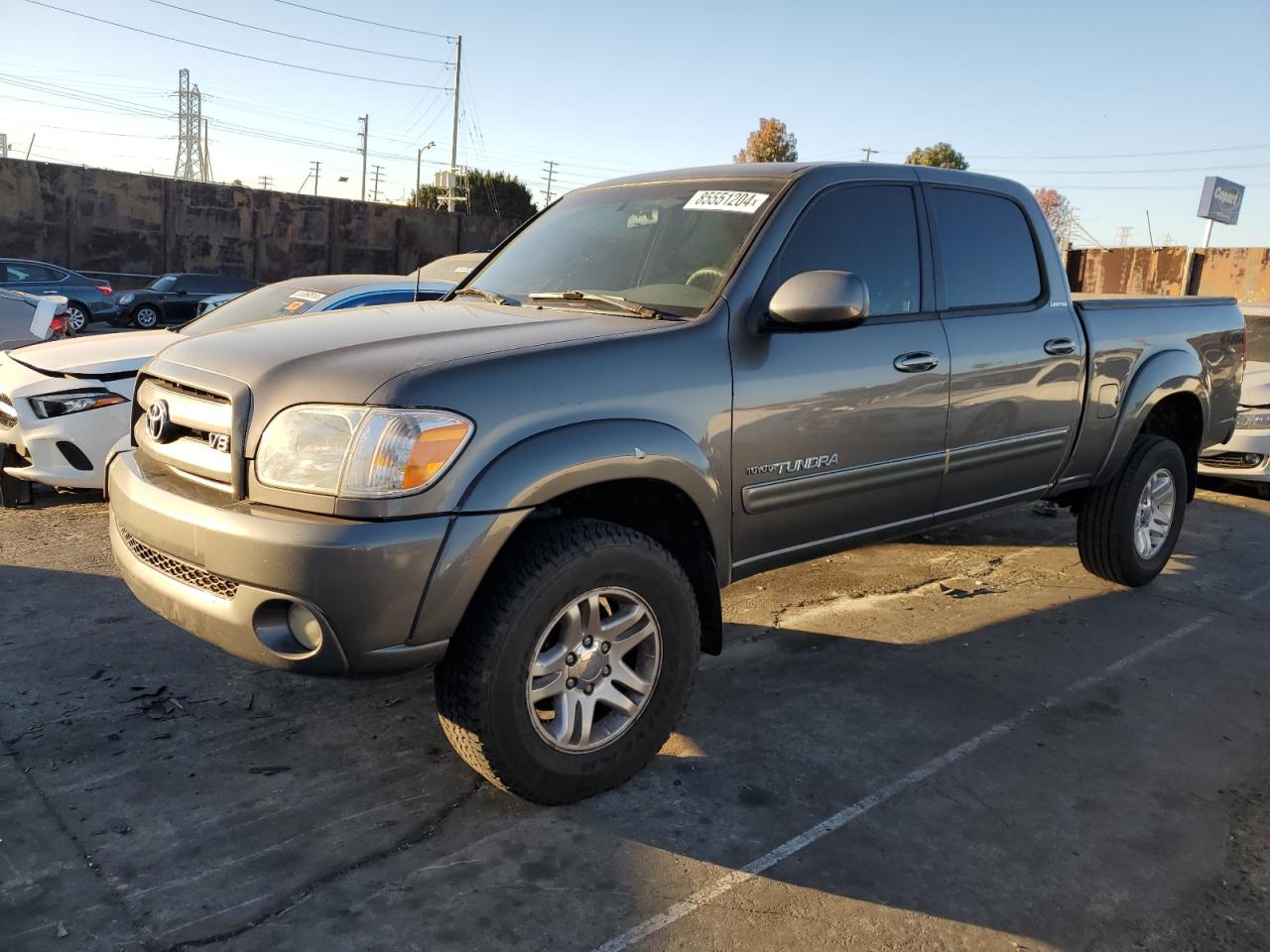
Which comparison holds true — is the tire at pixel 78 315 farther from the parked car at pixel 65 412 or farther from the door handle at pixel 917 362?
the door handle at pixel 917 362

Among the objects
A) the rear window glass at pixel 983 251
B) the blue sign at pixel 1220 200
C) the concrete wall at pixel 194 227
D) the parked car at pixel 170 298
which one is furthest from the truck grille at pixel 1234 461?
the concrete wall at pixel 194 227

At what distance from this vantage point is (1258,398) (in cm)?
786

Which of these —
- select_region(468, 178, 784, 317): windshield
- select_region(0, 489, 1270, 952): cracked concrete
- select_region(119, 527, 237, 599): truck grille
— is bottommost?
select_region(0, 489, 1270, 952): cracked concrete

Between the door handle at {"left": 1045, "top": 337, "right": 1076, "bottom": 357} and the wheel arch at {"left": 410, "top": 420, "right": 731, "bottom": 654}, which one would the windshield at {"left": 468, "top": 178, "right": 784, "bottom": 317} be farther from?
the door handle at {"left": 1045, "top": 337, "right": 1076, "bottom": 357}

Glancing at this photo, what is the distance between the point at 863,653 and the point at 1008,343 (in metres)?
1.44

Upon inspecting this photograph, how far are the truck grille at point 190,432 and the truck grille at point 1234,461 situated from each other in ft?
25.2

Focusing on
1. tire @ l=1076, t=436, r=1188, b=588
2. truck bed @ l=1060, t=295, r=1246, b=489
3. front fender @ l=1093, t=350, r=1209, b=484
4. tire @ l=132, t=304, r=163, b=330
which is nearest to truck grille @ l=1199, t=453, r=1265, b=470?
truck bed @ l=1060, t=295, r=1246, b=489

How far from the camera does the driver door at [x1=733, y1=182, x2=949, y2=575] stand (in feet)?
10.6

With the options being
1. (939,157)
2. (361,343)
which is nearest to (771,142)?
(939,157)

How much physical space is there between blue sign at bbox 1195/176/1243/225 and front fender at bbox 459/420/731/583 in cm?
2878

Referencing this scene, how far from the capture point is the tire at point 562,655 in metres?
2.62

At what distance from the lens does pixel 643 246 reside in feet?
11.9

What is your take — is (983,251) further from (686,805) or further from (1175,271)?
(1175,271)

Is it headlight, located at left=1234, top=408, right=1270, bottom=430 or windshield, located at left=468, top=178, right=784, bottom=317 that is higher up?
windshield, located at left=468, top=178, right=784, bottom=317
